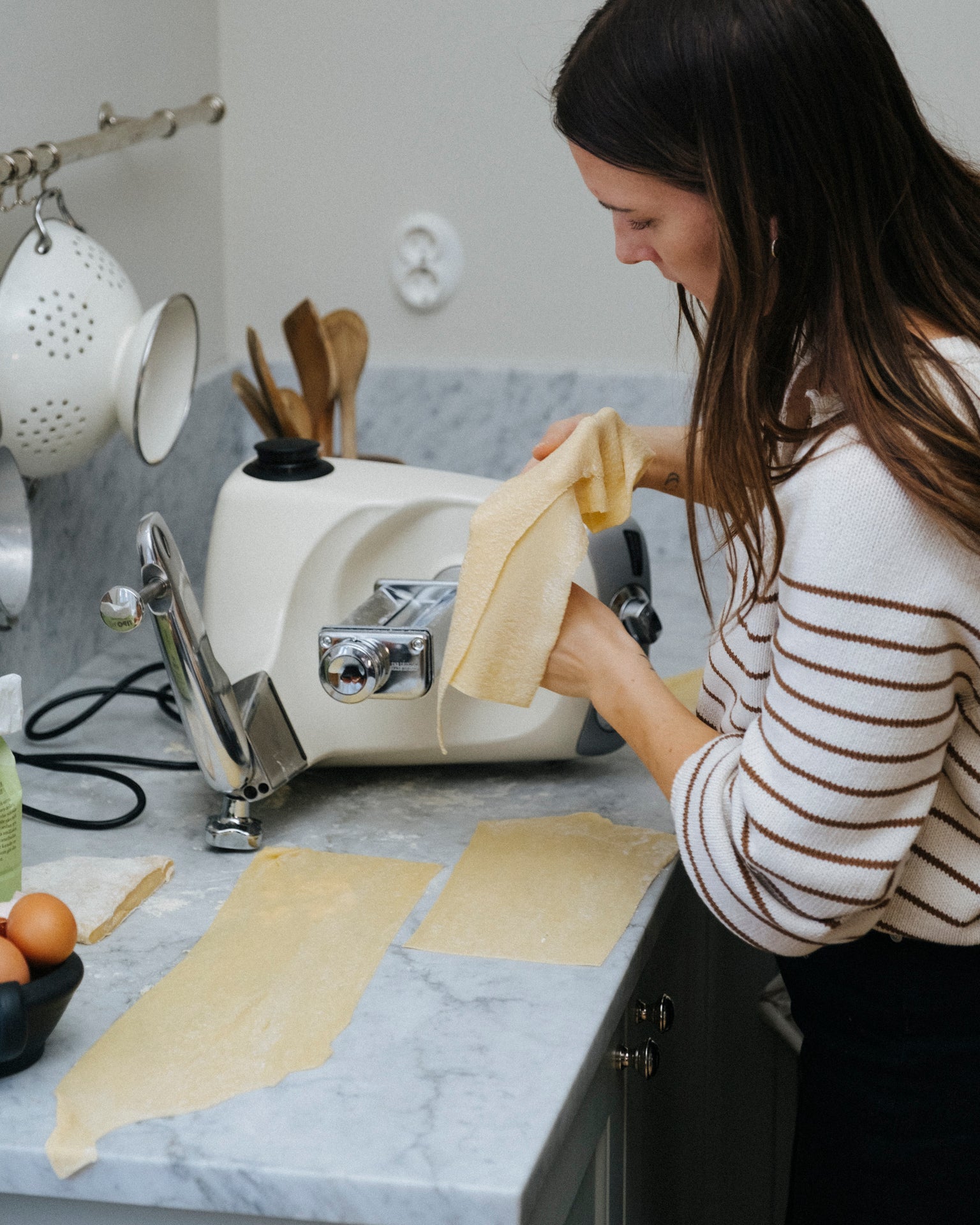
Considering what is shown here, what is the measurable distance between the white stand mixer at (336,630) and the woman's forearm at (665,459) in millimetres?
81

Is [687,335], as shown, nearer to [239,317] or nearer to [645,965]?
[239,317]

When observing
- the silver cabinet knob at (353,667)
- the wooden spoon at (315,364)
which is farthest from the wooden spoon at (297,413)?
the silver cabinet knob at (353,667)

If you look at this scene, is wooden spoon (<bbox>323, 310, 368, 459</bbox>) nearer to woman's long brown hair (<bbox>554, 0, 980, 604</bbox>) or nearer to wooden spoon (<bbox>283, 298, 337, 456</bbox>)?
wooden spoon (<bbox>283, 298, 337, 456</bbox>)

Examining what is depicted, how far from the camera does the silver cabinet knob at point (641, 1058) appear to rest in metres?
0.97

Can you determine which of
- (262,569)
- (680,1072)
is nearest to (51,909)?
(262,569)

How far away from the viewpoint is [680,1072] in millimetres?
1271

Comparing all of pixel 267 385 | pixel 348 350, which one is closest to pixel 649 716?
pixel 267 385

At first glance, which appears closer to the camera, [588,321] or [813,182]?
[813,182]

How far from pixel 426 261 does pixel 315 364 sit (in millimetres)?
314

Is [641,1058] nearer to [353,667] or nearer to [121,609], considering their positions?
[353,667]

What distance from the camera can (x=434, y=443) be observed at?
1880mm

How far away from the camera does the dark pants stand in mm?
845

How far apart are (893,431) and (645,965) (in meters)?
0.53

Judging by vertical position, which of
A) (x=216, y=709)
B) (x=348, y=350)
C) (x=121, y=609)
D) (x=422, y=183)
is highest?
(x=422, y=183)
